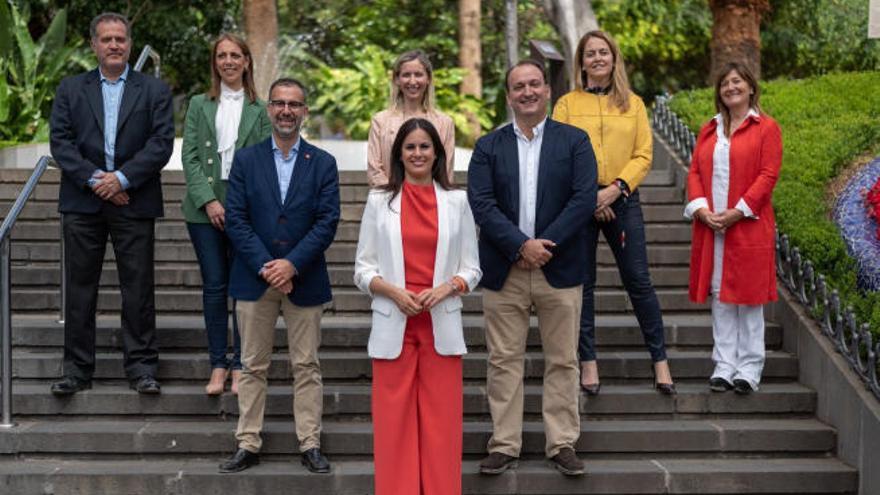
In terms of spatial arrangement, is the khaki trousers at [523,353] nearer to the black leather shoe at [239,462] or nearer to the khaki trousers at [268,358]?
the khaki trousers at [268,358]

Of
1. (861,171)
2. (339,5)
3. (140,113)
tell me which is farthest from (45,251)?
(339,5)

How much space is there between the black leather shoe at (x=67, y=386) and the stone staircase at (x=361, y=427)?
0.20 feet

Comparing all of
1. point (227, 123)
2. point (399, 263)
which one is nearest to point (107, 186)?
point (227, 123)

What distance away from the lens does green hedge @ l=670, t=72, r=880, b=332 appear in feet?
26.5

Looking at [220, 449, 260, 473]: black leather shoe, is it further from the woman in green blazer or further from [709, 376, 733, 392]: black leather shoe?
[709, 376, 733, 392]: black leather shoe

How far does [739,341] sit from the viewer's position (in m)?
7.39

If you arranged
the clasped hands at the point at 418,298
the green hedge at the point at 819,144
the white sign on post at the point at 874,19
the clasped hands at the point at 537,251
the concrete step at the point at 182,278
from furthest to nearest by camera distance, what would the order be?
1. the white sign on post at the point at 874,19
2. the concrete step at the point at 182,278
3. the green hedge at the point at 819,144
4. the clasped hands at the point at 537,251
5. the clasped hands at the point at 418,298

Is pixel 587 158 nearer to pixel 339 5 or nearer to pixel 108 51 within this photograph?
pixel 108 51

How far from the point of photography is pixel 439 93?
67.1ft

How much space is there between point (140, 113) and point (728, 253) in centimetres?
349

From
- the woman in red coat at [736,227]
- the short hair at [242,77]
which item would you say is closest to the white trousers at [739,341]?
the woman in red coat at [736,227]

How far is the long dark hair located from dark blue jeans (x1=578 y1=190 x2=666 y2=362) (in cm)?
130

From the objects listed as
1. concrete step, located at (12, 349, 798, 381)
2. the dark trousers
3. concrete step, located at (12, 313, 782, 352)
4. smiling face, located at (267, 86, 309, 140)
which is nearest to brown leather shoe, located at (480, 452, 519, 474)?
concrete step, located at (12, 349, 798, 381)

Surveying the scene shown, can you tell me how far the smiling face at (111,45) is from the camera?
7203mm
